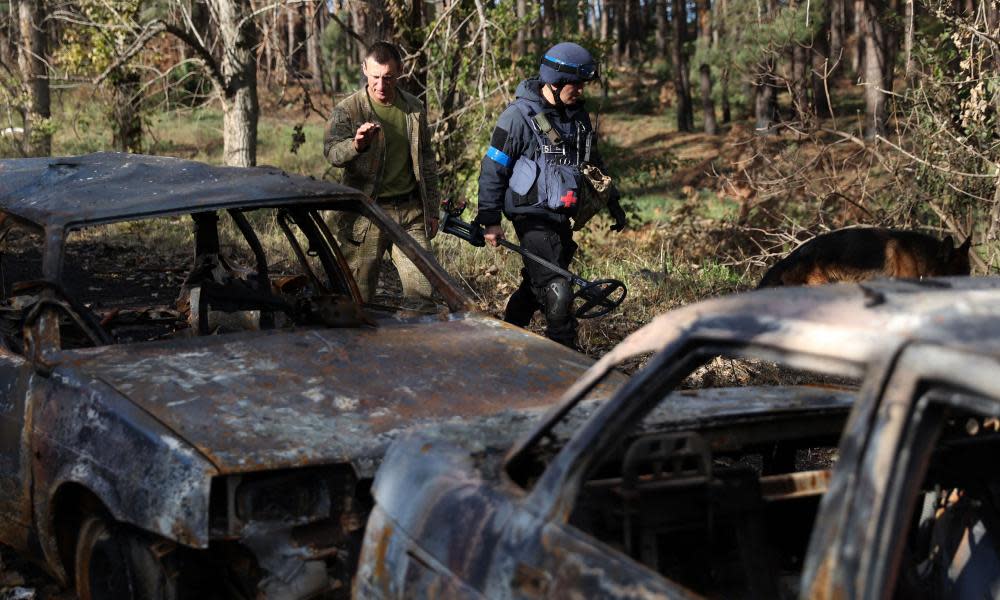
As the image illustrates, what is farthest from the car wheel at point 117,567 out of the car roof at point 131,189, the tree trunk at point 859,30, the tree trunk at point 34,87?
the tree trunk at point 859,30

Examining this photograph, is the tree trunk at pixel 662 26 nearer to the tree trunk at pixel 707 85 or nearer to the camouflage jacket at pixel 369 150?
the tree trunk at pixel 707 85

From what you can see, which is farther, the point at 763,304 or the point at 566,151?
the point at 566,151

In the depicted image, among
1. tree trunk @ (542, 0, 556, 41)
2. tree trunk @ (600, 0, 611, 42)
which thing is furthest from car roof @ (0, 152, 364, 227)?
tree trunk @ (600, 0, 611, 42)

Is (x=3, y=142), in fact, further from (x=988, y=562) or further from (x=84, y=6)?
(x=988, y=562)

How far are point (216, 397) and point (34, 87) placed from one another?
53.8ft

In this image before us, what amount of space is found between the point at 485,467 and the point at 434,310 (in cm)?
224

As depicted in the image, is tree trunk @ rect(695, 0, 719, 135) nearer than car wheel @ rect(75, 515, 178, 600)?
No

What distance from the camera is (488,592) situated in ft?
7.22

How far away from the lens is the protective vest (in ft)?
19.1

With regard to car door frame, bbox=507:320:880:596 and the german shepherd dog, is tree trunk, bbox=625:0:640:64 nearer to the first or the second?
the german shepherd dog

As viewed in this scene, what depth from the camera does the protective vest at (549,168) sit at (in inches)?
230

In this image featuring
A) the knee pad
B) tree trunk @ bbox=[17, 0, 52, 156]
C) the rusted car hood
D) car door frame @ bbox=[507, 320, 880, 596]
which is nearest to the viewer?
car door frame @ bbox=[507, 320, 880, 596]

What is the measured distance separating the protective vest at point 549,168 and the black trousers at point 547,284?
13cm

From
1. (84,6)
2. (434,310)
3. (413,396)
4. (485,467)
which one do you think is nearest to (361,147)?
(434,310)
